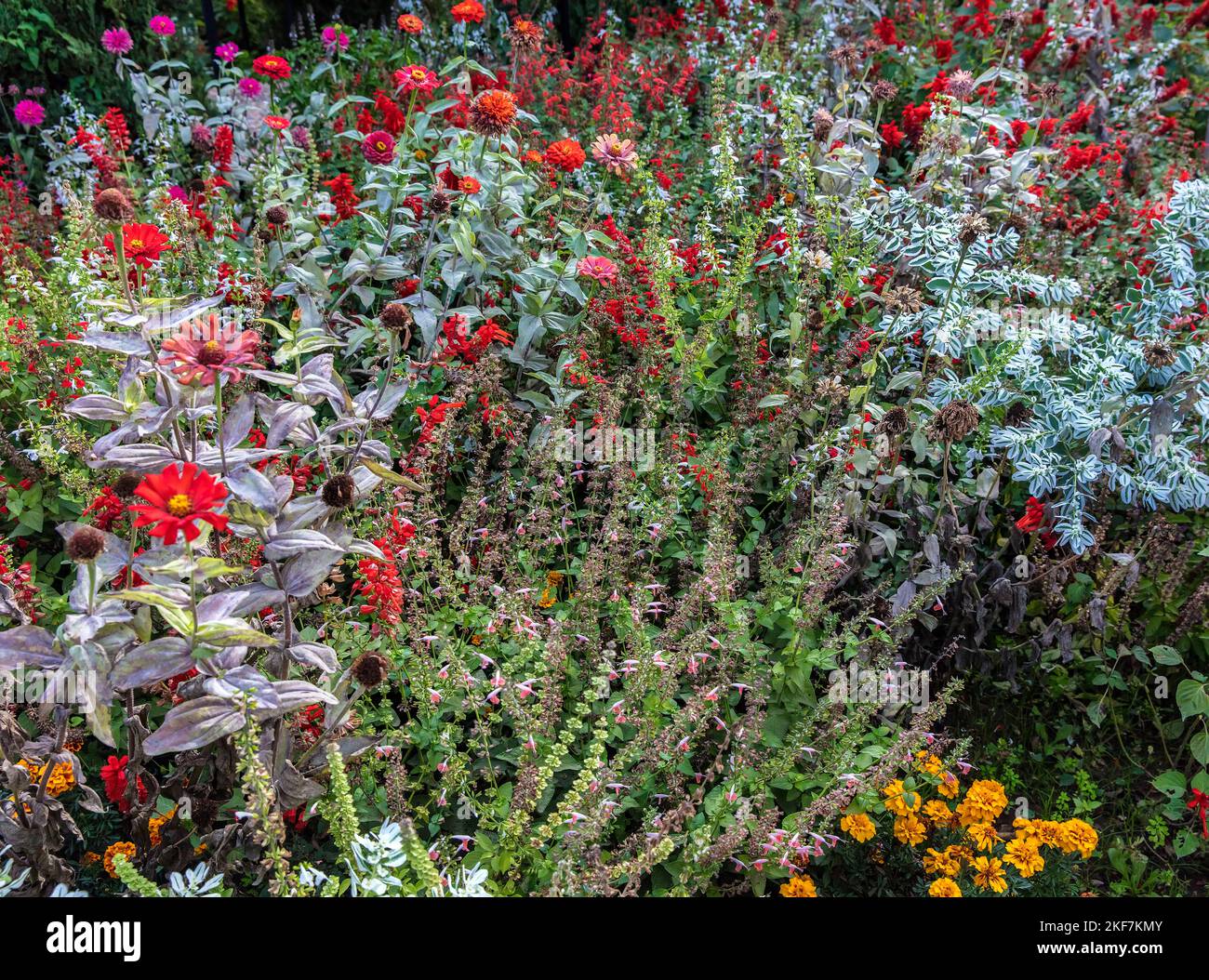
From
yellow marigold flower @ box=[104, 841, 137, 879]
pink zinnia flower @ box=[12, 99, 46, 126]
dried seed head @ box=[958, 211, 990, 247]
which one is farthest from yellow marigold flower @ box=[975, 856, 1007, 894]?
pink zinnia flower @ box=[12, 99, 46, 126]

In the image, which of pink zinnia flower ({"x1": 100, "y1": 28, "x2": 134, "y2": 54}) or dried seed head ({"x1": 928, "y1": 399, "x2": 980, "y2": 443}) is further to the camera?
pink zinnia flower ({"x1": 100, "y1": 28, "x2": 134, "y2": 54})

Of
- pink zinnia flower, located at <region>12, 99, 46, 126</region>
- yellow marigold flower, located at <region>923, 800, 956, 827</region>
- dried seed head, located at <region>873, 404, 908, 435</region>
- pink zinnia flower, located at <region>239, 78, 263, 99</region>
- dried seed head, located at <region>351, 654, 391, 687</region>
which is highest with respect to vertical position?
pink zinnia flower, located at <region>239, 78, 263, 99</region>

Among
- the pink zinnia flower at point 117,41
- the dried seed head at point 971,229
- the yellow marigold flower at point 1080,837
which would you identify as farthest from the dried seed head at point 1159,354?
the pink zinnia flower at point 117,41

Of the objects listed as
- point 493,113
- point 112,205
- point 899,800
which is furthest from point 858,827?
point 493,113

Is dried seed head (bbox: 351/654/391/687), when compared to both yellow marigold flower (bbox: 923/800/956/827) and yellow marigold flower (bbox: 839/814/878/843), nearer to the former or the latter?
yellow marigold flower (bbox: 839/814/878/843)

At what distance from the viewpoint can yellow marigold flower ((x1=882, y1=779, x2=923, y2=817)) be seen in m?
2.53

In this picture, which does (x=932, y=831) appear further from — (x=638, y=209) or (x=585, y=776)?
(x=638, y=209)

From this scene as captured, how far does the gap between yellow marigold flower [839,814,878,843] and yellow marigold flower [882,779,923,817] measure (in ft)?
0.27

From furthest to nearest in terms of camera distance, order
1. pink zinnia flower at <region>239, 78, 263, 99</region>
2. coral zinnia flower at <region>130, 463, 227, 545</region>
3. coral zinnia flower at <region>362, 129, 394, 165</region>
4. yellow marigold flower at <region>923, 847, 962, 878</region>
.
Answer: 1. pink zinnia flower at <region>239, 78, 263, 99</region>
2. coral zinnia flower at <region>362, 129, 394, 165</region>
3. yellow marigold flower at <region>923, 847, 962, 878</region>
4. coral zinnia flower at <region>130, 463, 227, 545</region>

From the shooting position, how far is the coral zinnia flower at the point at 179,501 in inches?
64.4

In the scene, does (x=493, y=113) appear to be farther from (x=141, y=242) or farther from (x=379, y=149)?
(x=141, y=242)

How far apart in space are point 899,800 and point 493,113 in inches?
97.8

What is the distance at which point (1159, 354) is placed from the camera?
2.91 m
